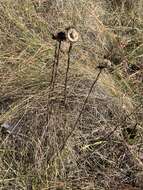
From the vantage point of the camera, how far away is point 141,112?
99.9 inches

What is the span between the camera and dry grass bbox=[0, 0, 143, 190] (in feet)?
7.20

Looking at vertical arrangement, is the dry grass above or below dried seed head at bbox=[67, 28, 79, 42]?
below

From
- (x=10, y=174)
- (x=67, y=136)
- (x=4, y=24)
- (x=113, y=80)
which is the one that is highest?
(x=4, y=24)

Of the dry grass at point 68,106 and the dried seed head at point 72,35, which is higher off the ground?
the dried seed head at point 72,35

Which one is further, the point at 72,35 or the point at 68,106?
the point at 68,106

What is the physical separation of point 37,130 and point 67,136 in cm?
14

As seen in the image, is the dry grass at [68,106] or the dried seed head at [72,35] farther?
the dry grass at [68,106]

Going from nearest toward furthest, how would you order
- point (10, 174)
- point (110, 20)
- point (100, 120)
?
point (10, 174)
point (100, 120)
point (110, 20)

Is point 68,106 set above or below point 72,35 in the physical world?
below

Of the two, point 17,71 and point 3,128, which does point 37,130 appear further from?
point 17,71

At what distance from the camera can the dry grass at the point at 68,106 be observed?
7.20 ft

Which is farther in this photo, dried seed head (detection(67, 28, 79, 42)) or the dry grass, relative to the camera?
the dry grass

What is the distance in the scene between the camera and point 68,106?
7.76ft

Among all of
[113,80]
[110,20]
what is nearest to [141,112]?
[113,80]
